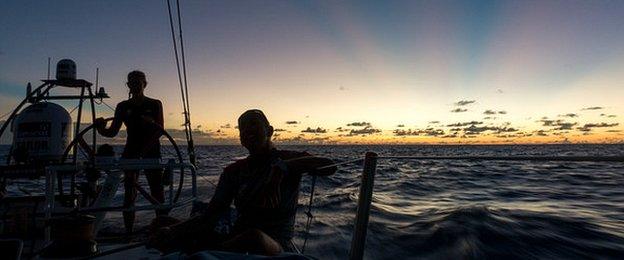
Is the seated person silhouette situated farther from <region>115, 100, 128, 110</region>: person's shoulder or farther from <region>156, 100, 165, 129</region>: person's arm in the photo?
<region>115, 100, 128, 110</region>: person's shoulder

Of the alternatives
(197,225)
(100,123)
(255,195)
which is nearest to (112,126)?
(100,123)

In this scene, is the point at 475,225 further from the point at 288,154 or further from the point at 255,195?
the point at 255,195

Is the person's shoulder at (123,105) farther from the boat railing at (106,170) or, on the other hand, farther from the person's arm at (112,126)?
the boat railing at (106,170)

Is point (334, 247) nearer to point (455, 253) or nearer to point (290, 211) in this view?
point (455, 253)

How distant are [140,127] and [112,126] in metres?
0.34

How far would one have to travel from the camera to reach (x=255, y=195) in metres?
3.11

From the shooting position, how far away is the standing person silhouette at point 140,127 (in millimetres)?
5617

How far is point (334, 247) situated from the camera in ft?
22.2

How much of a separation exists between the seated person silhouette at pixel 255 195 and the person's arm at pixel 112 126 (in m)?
2.79

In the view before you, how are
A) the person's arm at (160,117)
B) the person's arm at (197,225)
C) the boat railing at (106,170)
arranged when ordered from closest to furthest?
the person's arm at (197,225), the boat railing at (106,170), the person's arm at (160,117)

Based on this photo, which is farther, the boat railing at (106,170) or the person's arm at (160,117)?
the person's arm at (160,117)

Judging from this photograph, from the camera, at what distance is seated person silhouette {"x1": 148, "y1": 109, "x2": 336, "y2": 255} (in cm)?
302

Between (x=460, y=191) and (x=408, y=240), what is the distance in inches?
290

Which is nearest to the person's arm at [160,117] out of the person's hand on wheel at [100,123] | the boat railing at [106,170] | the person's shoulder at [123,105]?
the person's shoulder at [123,105]
